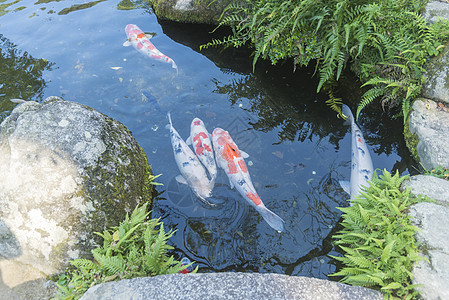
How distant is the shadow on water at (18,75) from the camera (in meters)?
7.21

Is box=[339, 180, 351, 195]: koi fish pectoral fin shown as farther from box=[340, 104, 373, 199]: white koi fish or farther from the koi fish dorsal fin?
the koi fish dorsal fin

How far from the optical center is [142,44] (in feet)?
26.1

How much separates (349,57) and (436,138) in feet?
8.95

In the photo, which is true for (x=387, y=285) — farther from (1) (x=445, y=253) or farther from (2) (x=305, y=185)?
(2) (x=305, y=185)

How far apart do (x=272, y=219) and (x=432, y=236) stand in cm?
211

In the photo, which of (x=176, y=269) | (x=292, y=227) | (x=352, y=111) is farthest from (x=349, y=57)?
(x=176, y=269)

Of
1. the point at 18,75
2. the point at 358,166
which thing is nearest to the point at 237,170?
the point at 358,166

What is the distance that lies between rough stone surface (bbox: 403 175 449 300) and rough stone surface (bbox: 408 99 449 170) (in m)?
0.77

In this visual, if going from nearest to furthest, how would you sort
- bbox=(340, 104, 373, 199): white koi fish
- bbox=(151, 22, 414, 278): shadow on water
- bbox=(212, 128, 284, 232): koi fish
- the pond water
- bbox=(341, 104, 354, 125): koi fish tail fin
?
1. bbox=(151, 22, 414, 278): shadow on water
2. the pond water
3. bbox=(212, 128, 284, 232): koi fish
4. bbox=(340, 104, 373, 199): white koi fish
5. bbox=(341, 104, 354, 125): koi fish tail fin

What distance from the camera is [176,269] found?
3855mm

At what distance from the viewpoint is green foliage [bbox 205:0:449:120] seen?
5590mm

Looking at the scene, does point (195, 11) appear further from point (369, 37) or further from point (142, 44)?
point (369, 37)

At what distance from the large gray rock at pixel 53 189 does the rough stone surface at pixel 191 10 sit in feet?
17.2

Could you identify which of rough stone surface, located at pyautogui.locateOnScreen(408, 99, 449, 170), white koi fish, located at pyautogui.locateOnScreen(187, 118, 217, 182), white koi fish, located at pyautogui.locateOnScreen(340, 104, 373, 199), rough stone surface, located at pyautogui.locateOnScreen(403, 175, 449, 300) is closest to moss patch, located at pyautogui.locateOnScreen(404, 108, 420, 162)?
rough stone surface, located at pyautogui.locateOnScreen(408, 99, 449, 170)
